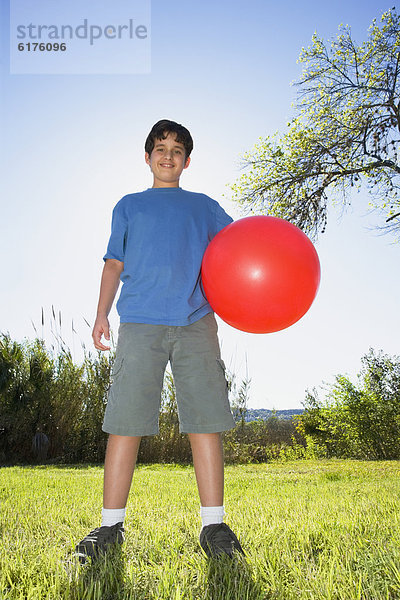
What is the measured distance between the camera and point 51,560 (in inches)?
67.0

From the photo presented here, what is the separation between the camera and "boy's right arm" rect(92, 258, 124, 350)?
7.47 ft

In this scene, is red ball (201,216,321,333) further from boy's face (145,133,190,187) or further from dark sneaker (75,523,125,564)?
dark sneaker (75,523,125,564)

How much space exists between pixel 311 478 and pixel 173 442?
323 cm

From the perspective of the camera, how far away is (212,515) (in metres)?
1.97

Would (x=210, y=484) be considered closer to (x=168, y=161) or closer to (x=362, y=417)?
A: (x=168, y=161)

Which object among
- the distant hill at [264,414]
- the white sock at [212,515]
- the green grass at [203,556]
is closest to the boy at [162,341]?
the white sock at [212,515]

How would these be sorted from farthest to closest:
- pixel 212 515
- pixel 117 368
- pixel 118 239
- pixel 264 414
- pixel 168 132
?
pixel 264 414 → pixel 168 132 → pixel 118 239 → pixel 117 368 → pixel 212 515

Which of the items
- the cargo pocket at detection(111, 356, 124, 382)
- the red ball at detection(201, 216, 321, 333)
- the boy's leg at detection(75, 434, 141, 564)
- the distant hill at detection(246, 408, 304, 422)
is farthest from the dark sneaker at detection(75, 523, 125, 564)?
the distant hill at detection(246, 408, 304, 422)

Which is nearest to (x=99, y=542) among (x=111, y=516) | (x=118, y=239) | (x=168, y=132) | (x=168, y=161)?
(x=111, y=516)

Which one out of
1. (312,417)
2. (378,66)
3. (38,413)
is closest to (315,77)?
(378,66)

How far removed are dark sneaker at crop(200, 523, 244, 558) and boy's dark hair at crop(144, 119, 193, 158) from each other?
180 cm

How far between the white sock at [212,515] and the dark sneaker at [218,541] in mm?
33

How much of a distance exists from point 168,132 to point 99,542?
192 centimetres

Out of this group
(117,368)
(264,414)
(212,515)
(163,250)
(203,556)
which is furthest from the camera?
(264,414)
